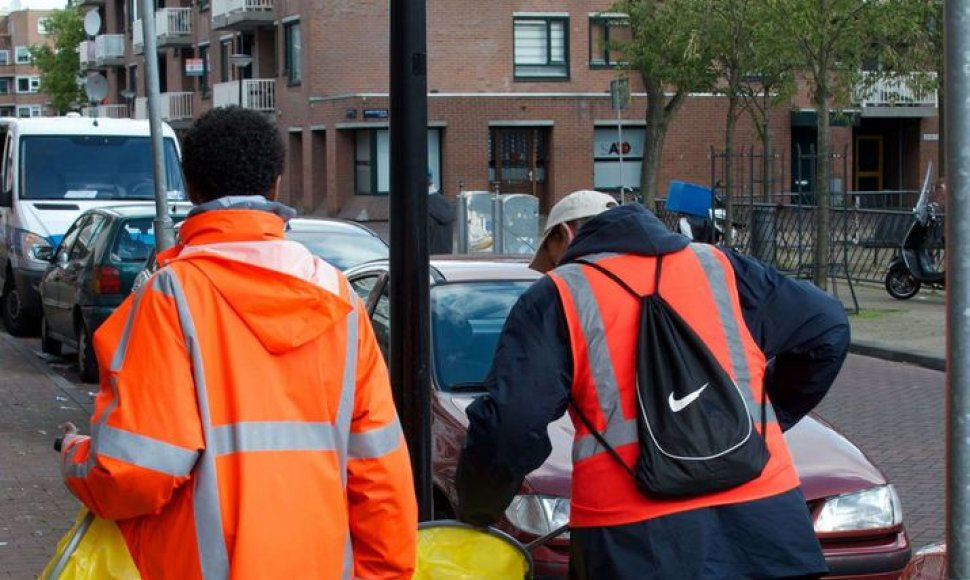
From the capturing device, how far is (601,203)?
12.3 feet

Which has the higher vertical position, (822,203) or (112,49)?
(112,49)

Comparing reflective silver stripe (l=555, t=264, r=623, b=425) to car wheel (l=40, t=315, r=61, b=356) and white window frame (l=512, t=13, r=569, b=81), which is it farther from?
white window frame (l=512, t=13, r=569, b=81)

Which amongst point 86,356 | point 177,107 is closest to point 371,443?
point 86,356

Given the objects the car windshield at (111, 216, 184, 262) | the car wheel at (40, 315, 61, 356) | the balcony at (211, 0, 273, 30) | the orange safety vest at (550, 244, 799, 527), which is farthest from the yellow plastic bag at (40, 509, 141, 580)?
the balcony at (211, 0, 273, 30)

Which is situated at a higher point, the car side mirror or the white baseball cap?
the white baseball cap

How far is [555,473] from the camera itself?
218 inches

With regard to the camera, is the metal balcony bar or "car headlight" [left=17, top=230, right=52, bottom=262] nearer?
"car headlight" [left=17, top=230, right=52, bottom=262]

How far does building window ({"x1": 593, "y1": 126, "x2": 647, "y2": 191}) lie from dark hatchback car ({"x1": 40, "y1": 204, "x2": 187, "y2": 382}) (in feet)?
111

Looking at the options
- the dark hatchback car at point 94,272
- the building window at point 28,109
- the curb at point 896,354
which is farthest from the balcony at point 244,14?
the building window at point 28,109

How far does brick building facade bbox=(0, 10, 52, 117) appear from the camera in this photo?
139125 mm

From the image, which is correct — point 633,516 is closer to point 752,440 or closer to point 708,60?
point 752,440

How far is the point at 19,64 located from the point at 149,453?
146m

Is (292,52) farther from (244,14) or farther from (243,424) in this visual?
(243,424)

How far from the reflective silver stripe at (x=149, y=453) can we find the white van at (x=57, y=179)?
15082mm
